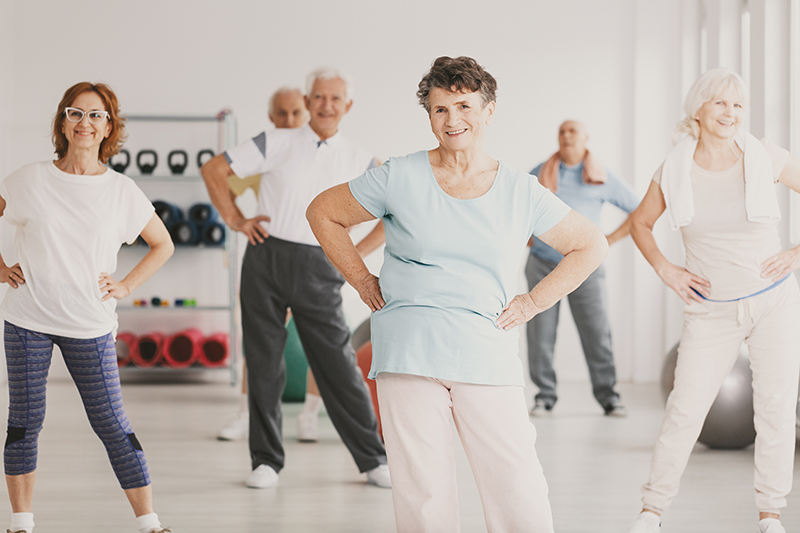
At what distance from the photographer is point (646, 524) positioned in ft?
8.55

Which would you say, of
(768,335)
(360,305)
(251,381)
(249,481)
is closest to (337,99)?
(251,381)

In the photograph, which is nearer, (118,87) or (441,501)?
(441,501)

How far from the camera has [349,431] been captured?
128 inches

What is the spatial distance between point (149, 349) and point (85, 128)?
390cm

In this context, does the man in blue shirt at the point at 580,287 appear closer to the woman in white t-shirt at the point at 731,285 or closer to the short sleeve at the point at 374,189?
the woman in white t-shirt at the point at 731,285

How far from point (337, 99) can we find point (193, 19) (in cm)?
356

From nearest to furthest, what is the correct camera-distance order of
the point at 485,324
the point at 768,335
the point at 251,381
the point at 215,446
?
the point at 485,324 → the point at 768,335 → the point at 251,381 → the point at 215,446

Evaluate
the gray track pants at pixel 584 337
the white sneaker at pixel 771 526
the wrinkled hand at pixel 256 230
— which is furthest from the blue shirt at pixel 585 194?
the white sneaker at pixel 771 526

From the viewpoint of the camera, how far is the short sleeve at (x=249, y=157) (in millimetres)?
3215

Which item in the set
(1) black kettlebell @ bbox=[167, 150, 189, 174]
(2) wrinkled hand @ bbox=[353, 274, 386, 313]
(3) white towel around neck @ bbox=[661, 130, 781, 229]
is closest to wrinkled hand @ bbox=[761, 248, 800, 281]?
(3) white towel around neck @ bbox=[661, 130, 781, 229]

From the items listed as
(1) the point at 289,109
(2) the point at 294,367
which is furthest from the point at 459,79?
(2) the point at 294,367

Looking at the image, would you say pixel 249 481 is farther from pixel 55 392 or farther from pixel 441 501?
pixel 55 392

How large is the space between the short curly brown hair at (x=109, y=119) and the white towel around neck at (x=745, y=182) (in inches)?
68.7

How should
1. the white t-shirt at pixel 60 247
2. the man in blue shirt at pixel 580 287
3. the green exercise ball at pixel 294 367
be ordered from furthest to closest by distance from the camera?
the green exercise ball at pixel 294 367
the man in blue shirt at pixel 580 287
the white t-shirt at pixel 60 247
